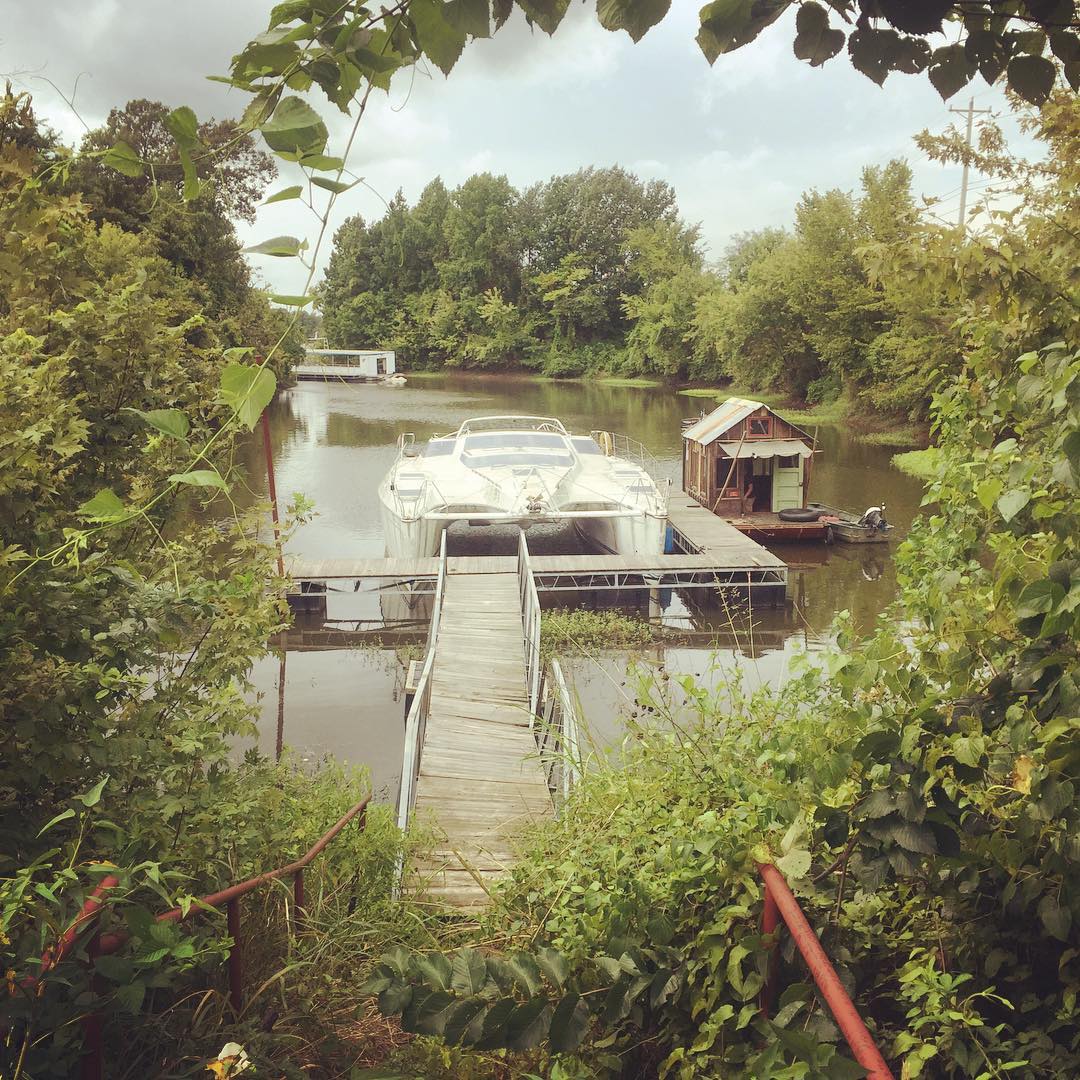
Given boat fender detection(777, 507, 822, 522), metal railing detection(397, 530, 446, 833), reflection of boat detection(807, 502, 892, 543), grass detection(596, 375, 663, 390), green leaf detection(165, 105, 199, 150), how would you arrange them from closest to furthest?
1. green leaf detection(165, 105, 199, 150)
2. metal railing detection(397, 530, 446, 833)
3. reflection of boat detection(807, 502, 892, 543)
4. boat fender detection(777, 507, 822, 522)
5. grass detection(596, 375, 663, 390)

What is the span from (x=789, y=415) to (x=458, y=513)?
28256mm

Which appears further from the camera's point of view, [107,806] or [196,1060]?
[107,806]

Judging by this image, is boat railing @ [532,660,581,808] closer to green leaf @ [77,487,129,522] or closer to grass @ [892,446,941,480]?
green leaf @ [77,487,129,522]

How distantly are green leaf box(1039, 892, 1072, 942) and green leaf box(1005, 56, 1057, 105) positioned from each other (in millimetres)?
1504

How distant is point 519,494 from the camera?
1514 centimetres

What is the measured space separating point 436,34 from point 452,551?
1625 cm

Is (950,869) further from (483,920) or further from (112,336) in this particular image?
(112,336)

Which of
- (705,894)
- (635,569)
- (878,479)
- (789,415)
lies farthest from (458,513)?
(789,415)

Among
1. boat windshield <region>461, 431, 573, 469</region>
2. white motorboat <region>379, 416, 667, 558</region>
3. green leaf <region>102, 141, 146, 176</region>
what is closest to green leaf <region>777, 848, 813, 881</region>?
green leaf <region>102, 141, 146, 176</region>

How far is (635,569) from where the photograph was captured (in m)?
14.4

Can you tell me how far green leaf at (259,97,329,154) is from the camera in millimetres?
1006

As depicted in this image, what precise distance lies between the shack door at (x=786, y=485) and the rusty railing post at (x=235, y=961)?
19.0 meters

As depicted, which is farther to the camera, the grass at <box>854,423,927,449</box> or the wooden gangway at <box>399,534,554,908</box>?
the grass at <box>854,423,927,449</box>

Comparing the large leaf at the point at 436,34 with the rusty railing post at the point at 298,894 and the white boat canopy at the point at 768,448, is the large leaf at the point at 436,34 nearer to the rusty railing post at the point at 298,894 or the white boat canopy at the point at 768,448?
the rusty railing post at the point at 298,894
